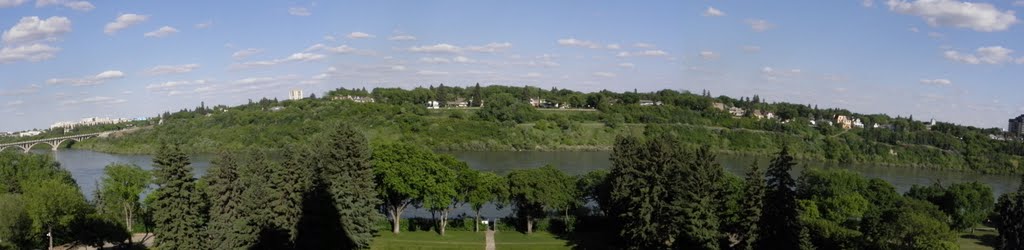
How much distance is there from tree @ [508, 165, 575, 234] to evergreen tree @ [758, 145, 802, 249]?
11285 millimetres

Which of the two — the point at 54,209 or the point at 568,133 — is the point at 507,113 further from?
the point at 54,209

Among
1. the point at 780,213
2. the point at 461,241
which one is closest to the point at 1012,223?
the point at 780,213

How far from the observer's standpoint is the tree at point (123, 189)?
3047cm

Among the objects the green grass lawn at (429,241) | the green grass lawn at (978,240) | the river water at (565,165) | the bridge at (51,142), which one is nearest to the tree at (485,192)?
the green grass lawn at (429,241)

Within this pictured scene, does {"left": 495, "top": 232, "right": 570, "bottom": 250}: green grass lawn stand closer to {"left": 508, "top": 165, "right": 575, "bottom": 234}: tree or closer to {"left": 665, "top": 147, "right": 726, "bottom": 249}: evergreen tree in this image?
{"left": 508, "top": 165, "right": 575, "bottom": 234}: tree

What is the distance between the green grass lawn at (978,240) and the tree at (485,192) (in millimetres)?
22508

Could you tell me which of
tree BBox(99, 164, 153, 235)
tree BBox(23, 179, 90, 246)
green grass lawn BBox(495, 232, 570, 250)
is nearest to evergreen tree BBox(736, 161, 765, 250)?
green grass lawn BBox(495, 232, 570, 250)

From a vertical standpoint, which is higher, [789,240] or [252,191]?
[252,191]

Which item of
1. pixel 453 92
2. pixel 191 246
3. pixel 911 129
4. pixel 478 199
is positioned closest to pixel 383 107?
pixel 453 92

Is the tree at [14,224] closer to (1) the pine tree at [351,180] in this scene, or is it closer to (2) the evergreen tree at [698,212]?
(1) the pine tree at [351,180]

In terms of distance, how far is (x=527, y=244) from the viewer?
96.1ft

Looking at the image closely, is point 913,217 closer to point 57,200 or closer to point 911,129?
point 57,200

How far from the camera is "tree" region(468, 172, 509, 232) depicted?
31938 mm

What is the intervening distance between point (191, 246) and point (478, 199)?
44.5 feet
